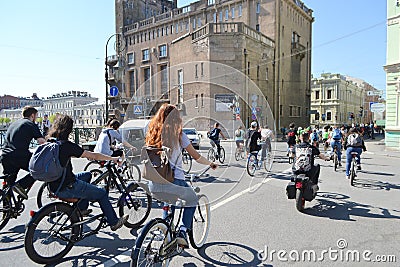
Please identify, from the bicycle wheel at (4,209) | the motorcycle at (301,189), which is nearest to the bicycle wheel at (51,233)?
the bicycle wheel at (4,209)

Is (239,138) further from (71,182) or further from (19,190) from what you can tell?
(71,182)

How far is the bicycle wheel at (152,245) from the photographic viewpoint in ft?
10.5

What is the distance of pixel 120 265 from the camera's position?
12.7 feet

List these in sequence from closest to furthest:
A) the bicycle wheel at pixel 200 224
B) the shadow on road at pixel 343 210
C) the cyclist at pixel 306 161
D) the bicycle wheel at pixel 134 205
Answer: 1. the bicycle wheel at pixel 200 224
2. the bicycle wheel at pixel 134 205
3. the shadow on road at pixel 343 210
4. the cyclist at pixel 306 161

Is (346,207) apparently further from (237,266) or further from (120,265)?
(120,265)

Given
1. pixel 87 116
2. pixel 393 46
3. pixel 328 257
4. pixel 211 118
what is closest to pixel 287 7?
pixel 393 46

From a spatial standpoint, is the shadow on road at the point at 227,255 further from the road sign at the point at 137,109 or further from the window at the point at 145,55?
the window at the point at 145,55

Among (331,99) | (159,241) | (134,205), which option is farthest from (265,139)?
(331,99)

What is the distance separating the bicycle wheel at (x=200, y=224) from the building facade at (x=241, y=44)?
497 cm

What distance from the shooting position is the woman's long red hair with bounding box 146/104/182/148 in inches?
137

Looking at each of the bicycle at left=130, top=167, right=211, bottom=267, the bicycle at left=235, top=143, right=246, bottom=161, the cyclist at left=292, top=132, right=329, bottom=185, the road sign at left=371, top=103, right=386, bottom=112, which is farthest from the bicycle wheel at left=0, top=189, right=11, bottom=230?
the road sign at left=371, top=103, right=386, bottom=112

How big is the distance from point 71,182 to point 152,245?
4.82ft

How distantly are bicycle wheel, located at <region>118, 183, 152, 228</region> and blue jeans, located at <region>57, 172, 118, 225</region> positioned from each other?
69cm

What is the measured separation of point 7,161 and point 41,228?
1989 mm
